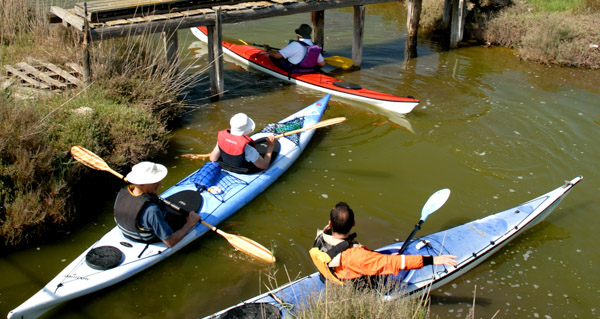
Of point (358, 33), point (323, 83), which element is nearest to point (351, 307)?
point (323, 83)

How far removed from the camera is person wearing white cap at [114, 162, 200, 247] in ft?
14.9

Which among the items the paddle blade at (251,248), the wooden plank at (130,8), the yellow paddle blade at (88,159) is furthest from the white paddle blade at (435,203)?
the wooden plank at (130,8)

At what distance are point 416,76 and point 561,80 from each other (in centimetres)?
293

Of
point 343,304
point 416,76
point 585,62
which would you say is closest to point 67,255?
point 343,304

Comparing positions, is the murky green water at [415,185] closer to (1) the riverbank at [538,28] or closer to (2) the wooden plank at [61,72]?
(1) the riverbank at [538,28]

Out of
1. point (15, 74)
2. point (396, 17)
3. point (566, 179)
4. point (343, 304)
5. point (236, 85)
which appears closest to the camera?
point (343, 304)

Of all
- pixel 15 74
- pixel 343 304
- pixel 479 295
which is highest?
pixel 15 74

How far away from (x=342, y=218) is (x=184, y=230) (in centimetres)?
192

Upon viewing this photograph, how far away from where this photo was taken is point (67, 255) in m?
5.14

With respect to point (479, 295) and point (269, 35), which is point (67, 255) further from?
point (269, 35)

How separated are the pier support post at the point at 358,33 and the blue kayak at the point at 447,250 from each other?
5950 millimetres

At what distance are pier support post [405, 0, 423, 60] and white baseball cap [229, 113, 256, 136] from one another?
6.77 meters

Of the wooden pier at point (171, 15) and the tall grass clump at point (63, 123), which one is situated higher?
the wooden pier at point (171, 15)

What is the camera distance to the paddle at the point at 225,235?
193 inches
